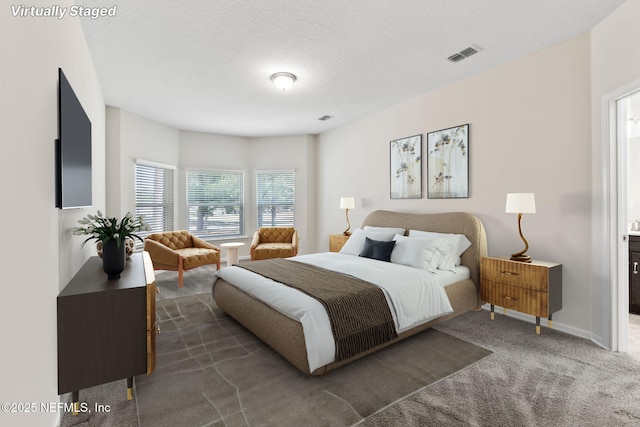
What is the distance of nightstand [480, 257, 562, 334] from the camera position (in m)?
2.92

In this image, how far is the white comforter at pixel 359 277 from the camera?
218 centimetres

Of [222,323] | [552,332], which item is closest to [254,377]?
[222,323]

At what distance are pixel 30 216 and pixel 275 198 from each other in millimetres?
5700

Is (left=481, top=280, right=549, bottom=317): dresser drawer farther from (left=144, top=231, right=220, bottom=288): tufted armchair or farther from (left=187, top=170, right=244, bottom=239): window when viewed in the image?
(left=187, top=170, right=244, bottom=239): window

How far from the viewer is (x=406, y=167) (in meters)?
4.73

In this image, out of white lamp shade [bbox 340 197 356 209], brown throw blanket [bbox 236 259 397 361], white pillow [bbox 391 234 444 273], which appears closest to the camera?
brown throw blanket [bbox 236 259 397 361]

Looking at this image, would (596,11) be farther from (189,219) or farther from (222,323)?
(189,219)

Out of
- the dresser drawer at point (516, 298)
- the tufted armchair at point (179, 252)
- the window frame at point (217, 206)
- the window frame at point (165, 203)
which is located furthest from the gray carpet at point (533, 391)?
the window frame at point (217, 206)

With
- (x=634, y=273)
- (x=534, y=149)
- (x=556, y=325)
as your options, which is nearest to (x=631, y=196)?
(x=634, y=273)

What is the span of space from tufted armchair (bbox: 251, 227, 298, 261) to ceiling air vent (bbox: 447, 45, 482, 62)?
391 centimetres

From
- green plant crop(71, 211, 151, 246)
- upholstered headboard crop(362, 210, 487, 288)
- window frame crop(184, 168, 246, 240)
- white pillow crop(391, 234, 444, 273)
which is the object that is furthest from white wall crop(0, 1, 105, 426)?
window frame crop(184, 168, 246, 240)

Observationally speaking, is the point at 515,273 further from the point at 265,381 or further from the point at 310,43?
the point at 310,43

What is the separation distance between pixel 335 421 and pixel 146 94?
15.1ft

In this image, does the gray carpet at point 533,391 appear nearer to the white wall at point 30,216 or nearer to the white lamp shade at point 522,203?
the white lamp shade at point 522,203
